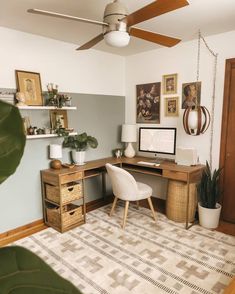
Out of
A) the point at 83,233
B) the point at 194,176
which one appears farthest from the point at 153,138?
the point at 83,233

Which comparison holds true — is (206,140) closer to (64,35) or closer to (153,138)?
(153,138)

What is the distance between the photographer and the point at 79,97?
11.1 ft

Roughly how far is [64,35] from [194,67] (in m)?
1.77

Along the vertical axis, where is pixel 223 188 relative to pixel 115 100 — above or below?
below

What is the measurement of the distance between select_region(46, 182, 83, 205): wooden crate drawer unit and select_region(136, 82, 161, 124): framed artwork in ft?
5.10

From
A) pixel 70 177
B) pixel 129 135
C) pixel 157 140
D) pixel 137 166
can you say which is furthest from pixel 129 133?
pixel 70 177

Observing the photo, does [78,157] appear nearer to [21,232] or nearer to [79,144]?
[79,144]

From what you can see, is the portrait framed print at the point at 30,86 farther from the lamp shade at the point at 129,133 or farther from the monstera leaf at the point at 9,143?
the monstera leaf at the point at 9,143

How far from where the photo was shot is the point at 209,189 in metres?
2.88

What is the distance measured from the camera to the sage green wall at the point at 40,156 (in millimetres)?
2772

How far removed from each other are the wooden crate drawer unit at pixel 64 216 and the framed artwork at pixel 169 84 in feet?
6.93

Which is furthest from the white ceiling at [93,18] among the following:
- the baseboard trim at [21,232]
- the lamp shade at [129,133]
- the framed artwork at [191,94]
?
the baseboard trim at [21,232]

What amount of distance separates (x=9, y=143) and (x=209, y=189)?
296cm

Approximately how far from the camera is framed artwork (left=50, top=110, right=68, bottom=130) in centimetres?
305
